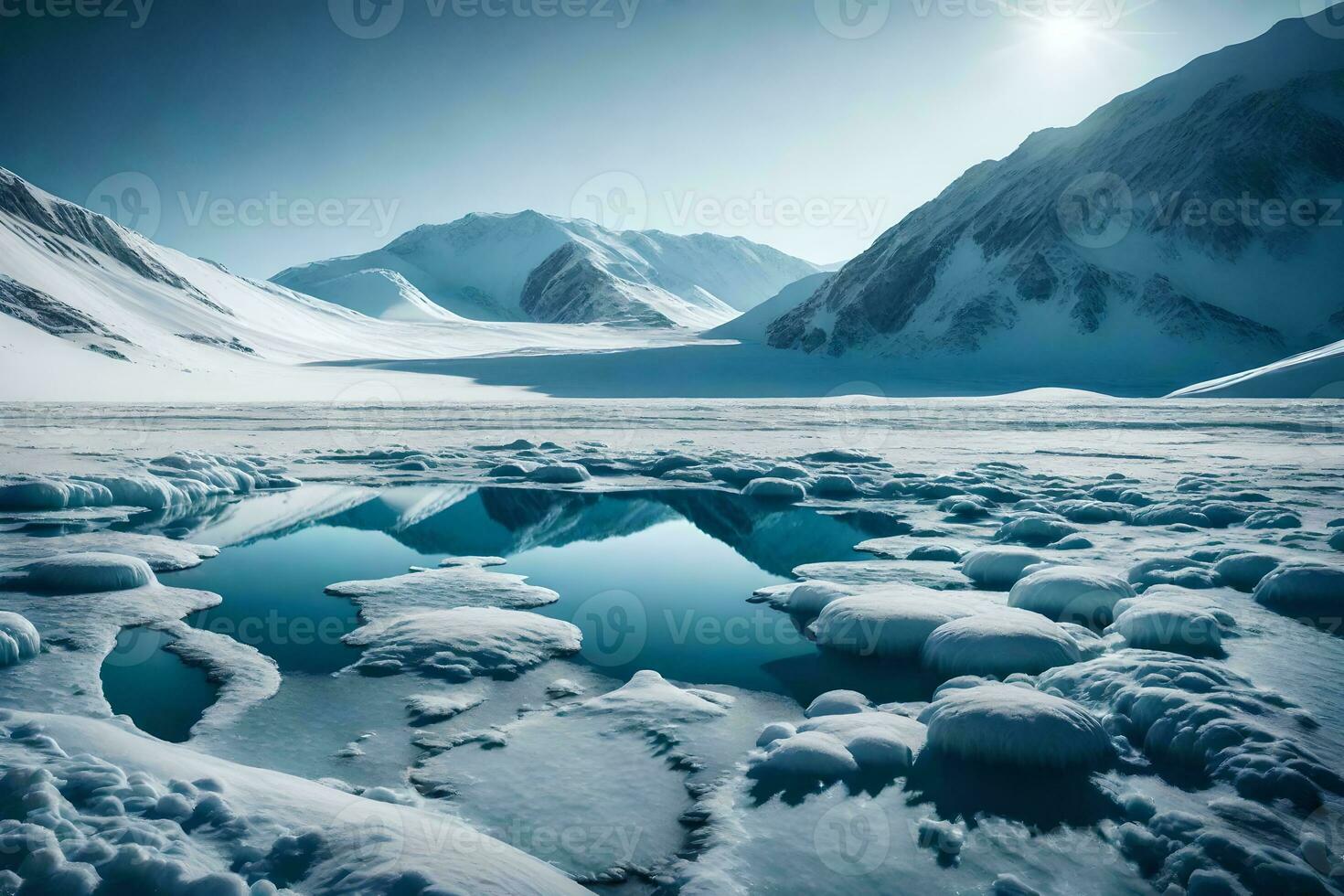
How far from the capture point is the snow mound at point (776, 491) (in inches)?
606

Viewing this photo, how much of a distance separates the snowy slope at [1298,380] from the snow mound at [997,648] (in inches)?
1559

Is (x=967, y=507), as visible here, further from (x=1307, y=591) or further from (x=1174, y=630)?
(x=1174, y=630)

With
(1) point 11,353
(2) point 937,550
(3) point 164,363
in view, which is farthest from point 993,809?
(3) point 164,363

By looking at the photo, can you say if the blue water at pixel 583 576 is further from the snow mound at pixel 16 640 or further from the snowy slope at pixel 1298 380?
the snowy slope at pixel 1298 380

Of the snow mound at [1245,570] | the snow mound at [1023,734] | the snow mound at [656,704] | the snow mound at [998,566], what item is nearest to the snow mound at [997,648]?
the snow mound at [1023,734]

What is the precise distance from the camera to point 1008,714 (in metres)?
4.56

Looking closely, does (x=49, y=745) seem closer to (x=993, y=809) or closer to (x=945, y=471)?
(x=993, y=809)

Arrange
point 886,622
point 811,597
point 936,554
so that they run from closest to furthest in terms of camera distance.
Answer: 1. point 886,622
2. point 811,597
3. point 936,554

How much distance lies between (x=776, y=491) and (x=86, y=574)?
11.0m

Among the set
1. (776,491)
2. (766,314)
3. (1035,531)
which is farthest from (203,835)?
(766,314)

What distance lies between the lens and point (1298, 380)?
36438 mm

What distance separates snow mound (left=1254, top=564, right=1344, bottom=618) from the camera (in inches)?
284

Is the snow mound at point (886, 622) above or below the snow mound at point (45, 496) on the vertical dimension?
below

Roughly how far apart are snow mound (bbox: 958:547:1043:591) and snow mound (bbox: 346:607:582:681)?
465 cm
